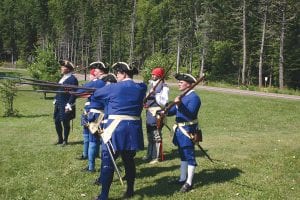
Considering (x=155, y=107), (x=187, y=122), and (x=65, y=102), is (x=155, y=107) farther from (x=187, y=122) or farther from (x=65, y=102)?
(x=65, y=102)

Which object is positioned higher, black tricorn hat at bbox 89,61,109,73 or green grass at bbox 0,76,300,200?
black tricorn hat at bbox 89,61,109,73

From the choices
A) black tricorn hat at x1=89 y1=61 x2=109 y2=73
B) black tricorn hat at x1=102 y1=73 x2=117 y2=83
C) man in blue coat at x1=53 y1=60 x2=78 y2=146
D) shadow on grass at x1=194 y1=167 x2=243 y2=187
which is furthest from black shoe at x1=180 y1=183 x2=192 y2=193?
man in blue coat at x1=53 y1=60 x2=78 y2=146

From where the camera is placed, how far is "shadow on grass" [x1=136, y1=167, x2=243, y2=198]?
884 cm

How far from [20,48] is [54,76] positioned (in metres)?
68.7

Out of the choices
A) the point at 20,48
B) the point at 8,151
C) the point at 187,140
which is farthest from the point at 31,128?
the point at 20,48

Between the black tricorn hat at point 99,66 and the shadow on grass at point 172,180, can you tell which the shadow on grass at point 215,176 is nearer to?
the shadow on grass at point 172,180

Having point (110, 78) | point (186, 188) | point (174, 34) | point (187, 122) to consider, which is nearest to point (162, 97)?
point (110, 78)

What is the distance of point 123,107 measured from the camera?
7.88 m

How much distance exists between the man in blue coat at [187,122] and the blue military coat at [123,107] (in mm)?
1110

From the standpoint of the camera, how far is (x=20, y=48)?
320 ft

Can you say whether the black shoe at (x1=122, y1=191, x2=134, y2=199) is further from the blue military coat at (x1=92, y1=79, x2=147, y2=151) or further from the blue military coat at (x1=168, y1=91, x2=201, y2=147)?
the blue military coat at (x1=168, y1=91, x2=201, y2=147)

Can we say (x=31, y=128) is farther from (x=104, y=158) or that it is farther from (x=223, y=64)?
(x=223, y=64)

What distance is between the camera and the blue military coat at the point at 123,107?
7820mm

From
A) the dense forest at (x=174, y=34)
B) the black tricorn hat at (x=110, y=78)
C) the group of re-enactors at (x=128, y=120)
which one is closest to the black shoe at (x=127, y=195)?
the group of re-enactors at (x=128, y=120)
